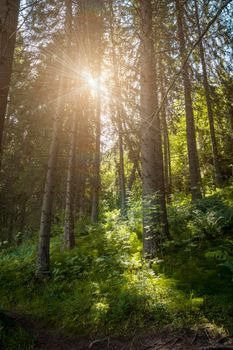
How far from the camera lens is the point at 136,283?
5523mm

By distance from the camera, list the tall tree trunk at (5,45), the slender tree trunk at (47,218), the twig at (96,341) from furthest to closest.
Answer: the slender tree trunk at (47,218)
the twig at (96,341)
the tall tree trunk at (5,45)

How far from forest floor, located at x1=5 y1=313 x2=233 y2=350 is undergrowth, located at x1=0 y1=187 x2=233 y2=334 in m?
0.18

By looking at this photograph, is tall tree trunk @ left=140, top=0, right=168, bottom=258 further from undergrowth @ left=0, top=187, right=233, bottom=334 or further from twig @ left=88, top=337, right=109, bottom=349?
twig @ left=88, top=337, right=109, bottom=349

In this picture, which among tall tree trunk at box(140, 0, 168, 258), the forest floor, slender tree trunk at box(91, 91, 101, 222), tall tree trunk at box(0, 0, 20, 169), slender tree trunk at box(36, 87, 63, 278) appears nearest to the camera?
the forest floor

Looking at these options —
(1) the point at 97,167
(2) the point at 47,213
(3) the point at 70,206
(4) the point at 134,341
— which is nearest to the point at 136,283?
(4) the point at 134,341

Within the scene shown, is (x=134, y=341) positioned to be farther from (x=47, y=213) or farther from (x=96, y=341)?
(x=47, y=213)

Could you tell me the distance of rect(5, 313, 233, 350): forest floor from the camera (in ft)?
12.2

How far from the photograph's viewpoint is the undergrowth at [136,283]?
15.0ft

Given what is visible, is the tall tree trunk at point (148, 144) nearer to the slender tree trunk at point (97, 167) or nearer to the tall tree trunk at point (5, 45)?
the tall tree trunk at point (5, 45)

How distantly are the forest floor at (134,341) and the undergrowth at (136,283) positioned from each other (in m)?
0.18

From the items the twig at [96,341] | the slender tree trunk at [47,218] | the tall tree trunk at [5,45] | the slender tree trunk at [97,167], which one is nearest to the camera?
the tall tree trunk at [5,45]

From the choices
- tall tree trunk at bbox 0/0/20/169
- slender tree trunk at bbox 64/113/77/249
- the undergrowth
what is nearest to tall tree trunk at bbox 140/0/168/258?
the undergrowth

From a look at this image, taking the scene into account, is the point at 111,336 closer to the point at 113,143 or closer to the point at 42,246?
the point at 42,246

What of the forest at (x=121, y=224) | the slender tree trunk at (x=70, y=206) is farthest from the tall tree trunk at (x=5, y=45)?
the slender tree trunk at (x=70, y=206)
